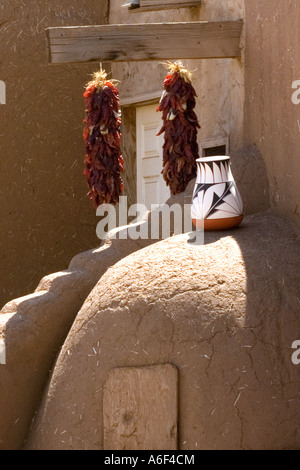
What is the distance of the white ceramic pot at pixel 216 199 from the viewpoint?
18.6 ft

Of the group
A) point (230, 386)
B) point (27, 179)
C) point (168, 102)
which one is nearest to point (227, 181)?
point (168, 102)

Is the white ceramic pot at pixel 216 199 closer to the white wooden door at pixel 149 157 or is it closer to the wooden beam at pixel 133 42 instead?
the wooden beam at pixel 133 42

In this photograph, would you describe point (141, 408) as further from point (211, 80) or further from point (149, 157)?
point (149, 157)

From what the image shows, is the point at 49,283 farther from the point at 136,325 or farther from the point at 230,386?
the point at 230,386

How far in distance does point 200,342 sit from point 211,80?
2.96 meters

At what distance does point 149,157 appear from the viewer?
825cm

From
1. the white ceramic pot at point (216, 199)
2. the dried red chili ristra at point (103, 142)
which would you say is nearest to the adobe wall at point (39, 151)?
the dried red chili ristra at point (103, 142)

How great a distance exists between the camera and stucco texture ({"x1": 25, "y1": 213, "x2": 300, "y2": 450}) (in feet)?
15.7

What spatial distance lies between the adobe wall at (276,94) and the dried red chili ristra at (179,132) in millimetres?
418

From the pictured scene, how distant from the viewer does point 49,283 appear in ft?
19.1

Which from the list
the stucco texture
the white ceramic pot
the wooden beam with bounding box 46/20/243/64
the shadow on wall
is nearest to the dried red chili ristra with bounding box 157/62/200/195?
the wooden beam with bounding box 46/20/243/64

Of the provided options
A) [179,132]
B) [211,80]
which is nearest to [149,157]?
[211,80]

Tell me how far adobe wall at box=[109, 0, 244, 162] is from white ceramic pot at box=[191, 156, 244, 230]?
1066 millimetres
